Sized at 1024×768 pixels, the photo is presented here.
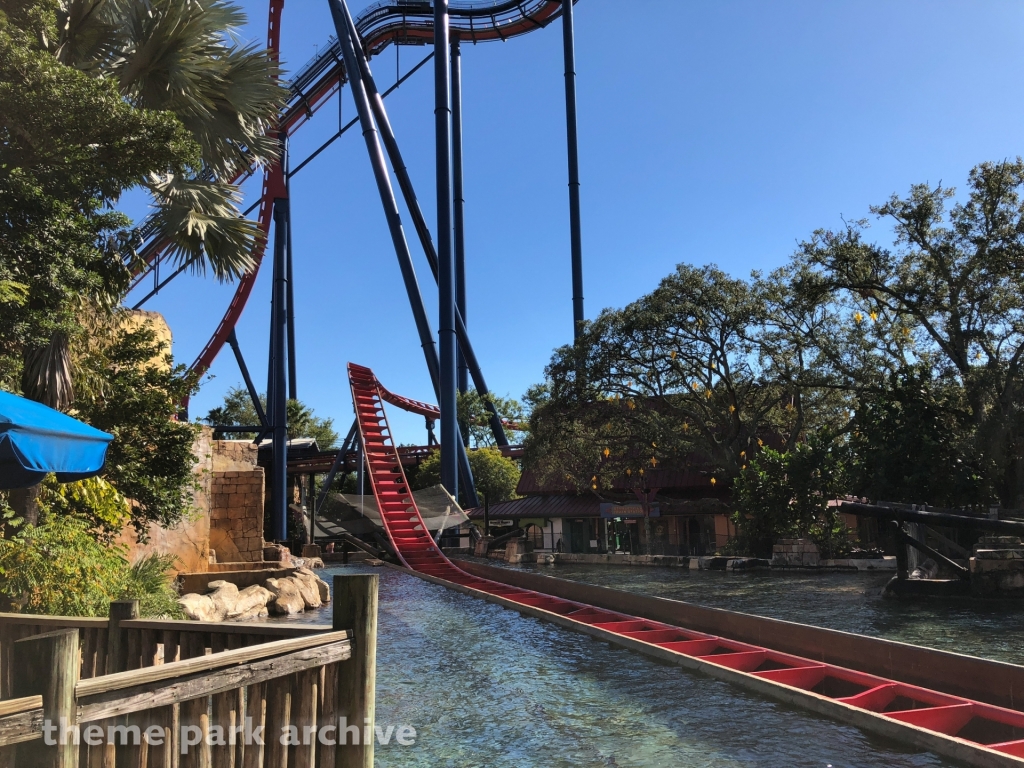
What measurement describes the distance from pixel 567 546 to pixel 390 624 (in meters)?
17.9

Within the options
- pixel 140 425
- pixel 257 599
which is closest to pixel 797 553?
pixel 257 599

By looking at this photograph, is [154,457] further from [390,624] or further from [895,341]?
[895,341]

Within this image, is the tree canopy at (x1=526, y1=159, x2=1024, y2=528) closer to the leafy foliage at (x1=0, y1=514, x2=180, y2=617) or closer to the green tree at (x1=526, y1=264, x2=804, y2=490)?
the green tree at (x1=526, y1=264, x2=804, y2=490)

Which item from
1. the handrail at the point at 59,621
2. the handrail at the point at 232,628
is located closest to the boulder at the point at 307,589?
the handrail at the point at 59,621

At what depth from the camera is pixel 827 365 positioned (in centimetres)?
Answer: 2205

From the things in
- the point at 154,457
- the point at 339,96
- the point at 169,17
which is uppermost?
the point at 339,96

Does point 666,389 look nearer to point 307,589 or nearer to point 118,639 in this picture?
point 307,589

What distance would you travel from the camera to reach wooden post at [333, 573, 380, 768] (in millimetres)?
3434

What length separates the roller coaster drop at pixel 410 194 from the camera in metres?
29.5

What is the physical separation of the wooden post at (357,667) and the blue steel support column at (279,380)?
2362 cm

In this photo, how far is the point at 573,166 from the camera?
36.9m

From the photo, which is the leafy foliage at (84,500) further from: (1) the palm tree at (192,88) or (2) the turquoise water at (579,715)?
(2) the turquoise water at (579,715)

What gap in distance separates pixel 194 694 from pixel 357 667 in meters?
0.78

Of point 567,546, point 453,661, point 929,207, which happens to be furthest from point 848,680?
point 567,546
